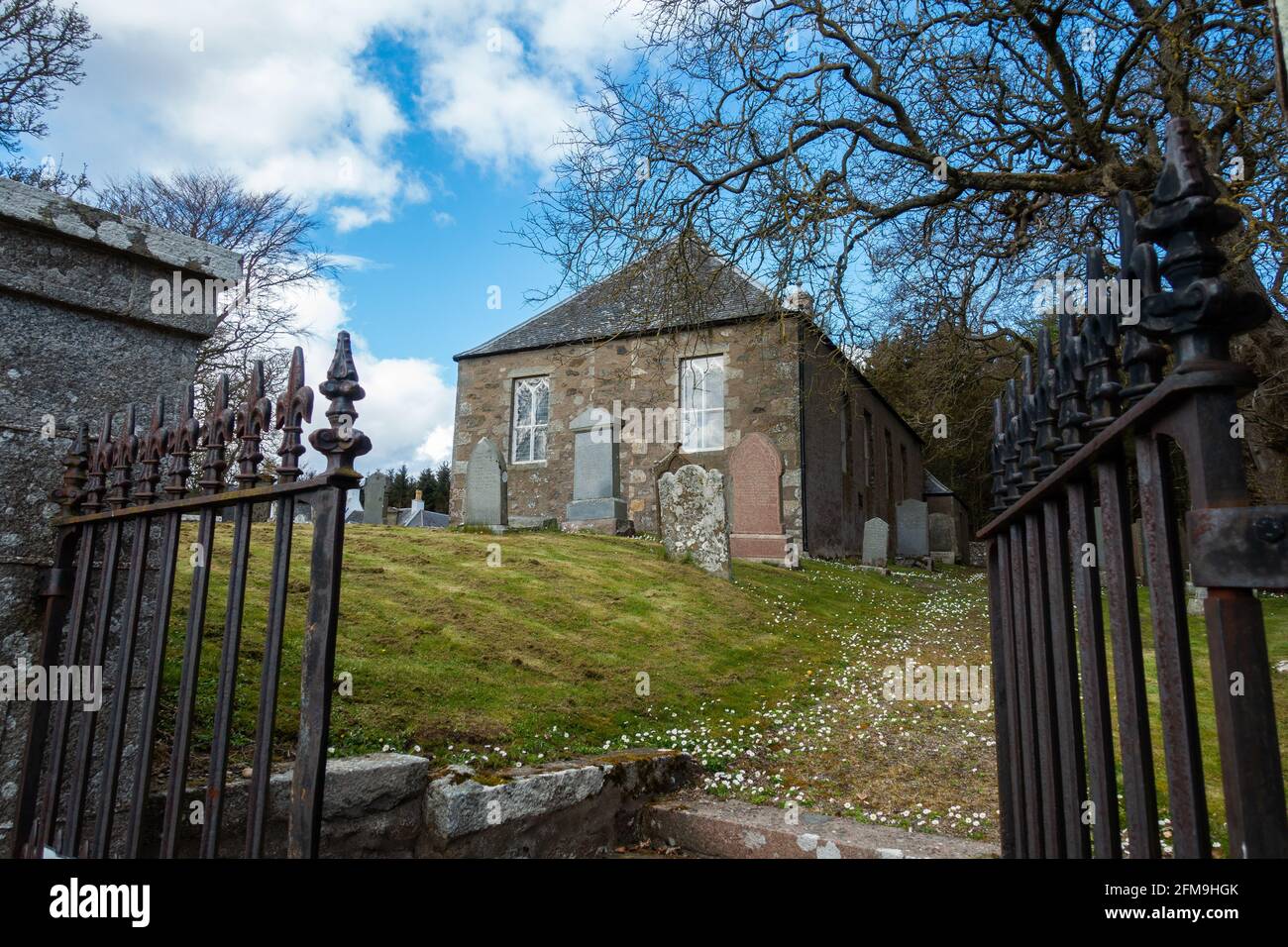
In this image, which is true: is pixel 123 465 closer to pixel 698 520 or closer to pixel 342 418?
pixel 342 418

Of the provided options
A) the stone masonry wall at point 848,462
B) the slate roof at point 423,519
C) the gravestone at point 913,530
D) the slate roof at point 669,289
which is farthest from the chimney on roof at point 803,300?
the slate roof at point 423,519

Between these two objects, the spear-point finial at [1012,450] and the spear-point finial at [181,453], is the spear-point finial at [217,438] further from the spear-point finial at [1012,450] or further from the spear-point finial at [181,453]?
the spear-point finial at [1012,450]

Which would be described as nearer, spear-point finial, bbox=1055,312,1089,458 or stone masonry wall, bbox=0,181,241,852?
spear-point finial, bbox=1055,312,1089,458

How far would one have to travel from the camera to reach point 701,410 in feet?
61.6

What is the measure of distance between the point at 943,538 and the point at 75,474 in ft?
96.3

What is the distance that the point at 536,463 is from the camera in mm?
20453

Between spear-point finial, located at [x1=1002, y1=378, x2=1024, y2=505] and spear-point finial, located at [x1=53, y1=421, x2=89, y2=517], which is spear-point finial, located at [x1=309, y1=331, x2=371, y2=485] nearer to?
spear-point finial, located at [x1=53, y1=421, x2=89, y2=517]

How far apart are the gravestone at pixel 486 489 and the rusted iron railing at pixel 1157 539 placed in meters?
12.0

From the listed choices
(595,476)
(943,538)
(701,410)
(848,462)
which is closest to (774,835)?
(595,476)

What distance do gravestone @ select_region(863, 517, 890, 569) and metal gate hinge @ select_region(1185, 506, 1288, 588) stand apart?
19105 mm

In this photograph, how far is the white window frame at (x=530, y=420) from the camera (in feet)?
67.6

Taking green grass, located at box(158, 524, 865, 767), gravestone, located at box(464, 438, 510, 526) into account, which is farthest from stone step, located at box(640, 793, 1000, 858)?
gravestone, located at box(464, 438, 510, 526)

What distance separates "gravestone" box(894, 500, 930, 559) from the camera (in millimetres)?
23828
